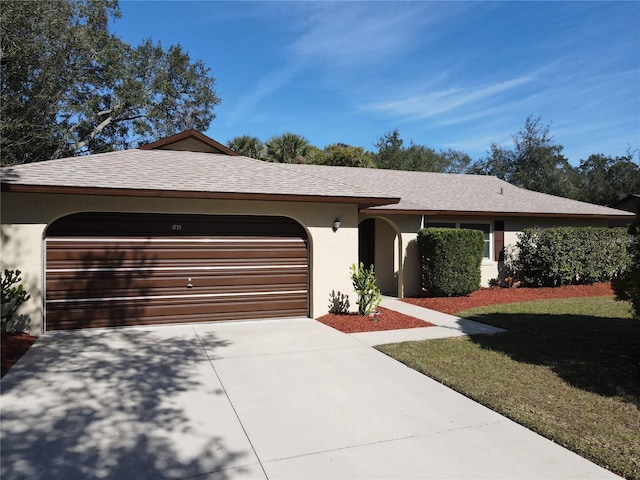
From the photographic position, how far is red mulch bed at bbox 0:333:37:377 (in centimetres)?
581

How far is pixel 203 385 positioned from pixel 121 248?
4464 millimetres

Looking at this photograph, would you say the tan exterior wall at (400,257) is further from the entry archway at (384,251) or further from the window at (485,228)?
the window at (485,228)

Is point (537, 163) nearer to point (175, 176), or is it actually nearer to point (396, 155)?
point (396, 155)

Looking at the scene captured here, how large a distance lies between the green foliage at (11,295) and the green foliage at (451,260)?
9791 millimetres

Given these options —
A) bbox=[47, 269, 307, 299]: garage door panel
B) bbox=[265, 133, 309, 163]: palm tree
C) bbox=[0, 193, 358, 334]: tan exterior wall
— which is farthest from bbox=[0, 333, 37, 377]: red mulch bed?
bbox=[265, 133, 309, 163]: palm tree

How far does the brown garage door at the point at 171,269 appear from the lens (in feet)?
26.5

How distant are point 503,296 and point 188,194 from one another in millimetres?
9479

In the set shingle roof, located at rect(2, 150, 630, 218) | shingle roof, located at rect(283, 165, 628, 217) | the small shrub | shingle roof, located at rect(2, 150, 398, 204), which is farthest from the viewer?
shingle roof, located at rect(283, 165, 628, 217)

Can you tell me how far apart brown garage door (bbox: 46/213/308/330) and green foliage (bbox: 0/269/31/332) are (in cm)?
56

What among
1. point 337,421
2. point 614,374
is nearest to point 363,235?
point 614,374

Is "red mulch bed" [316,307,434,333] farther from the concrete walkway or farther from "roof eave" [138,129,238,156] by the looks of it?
"roof eave" [138,129,238,156]

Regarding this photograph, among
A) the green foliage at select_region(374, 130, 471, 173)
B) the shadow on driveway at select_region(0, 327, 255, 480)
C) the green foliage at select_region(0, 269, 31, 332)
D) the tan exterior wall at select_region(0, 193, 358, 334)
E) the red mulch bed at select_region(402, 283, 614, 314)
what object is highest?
the green foliage at select_region(374, 130, 471, 173)

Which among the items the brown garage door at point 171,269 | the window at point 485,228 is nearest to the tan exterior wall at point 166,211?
the brown garage door at point 171,269

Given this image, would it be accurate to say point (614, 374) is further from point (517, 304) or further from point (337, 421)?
point (517, 304)
